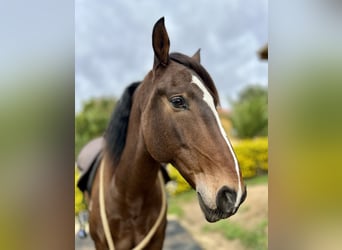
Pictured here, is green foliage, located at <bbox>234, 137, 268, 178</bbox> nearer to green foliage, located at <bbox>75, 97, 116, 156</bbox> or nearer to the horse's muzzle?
green foliage, located at <bbox>75, 97, 116, 156</bbox>

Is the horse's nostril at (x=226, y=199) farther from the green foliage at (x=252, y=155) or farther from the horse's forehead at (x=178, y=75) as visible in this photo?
the green foliage at (x=252, y=155)

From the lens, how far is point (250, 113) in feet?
6.63

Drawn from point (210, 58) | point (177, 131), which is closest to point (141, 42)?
point (210, 58)

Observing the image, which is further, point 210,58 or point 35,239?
point 210,58

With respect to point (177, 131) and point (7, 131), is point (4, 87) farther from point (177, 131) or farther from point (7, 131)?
point (177, 131)

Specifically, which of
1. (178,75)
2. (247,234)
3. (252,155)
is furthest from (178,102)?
(252,155)

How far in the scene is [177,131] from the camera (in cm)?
60

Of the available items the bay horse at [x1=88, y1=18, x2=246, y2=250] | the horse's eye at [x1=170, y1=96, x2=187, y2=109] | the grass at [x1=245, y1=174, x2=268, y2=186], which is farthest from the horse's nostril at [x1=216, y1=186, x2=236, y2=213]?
the grass at [x1=245, y1=174, x2=268, y2=186]

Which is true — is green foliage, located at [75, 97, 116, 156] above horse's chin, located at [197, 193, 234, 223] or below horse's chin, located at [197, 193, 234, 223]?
below

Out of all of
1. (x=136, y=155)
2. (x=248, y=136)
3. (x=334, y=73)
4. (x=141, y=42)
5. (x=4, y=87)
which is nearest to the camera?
(x=4, y=87)

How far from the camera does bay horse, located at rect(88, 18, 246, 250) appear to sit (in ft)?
1.84

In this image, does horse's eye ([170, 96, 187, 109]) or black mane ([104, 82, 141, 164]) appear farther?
black mane ([104, 82, 141, 164])

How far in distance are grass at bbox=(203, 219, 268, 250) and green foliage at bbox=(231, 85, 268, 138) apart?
2.22ft

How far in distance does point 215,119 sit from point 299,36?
0.70 feet
